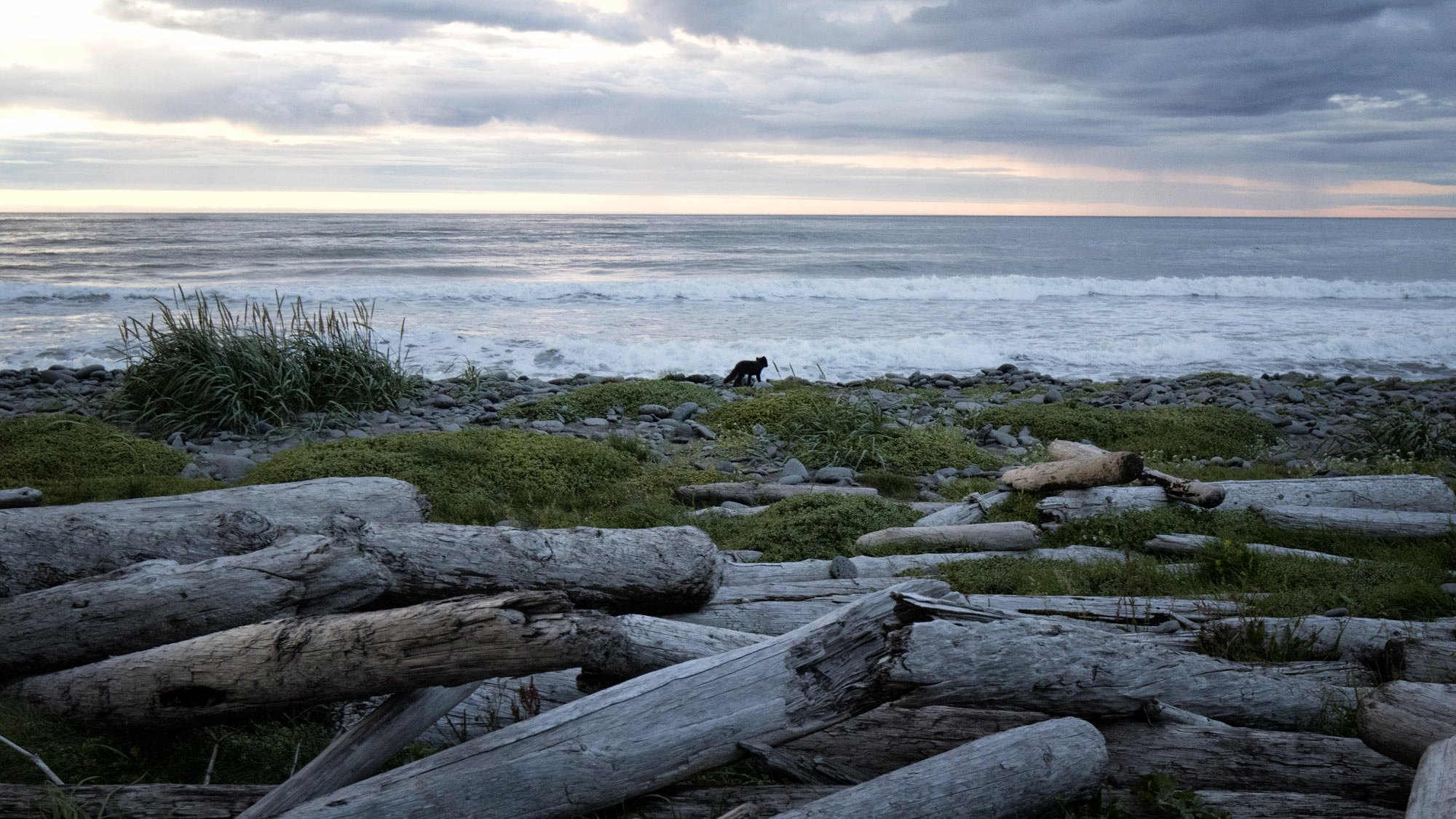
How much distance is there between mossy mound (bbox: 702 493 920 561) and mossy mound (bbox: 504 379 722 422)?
500 centimetres

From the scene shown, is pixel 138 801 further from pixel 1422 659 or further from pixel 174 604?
pixel 1422 659

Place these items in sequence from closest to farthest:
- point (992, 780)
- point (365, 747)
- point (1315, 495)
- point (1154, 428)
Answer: point (992, 780) < point (365, 747) < point (1315, 495) < point (1154, 428)

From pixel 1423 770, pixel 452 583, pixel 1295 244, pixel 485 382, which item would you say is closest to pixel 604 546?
pixel 452 583

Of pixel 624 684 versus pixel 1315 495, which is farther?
pixel 1315 495

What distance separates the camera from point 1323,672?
151 inches

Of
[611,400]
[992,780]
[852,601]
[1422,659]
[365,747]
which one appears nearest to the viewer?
[992,780]

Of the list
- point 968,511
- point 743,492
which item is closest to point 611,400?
point 743,492

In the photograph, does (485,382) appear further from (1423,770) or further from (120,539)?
(1423,770)

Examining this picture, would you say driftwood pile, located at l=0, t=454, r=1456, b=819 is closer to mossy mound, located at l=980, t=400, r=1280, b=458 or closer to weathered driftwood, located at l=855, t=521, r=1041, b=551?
weathered driftwood, located at l=855, t=521, r=1041, b=551

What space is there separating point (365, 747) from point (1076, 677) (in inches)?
101

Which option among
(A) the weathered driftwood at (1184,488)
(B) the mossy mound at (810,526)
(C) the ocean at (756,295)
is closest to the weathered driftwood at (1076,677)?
(A) the weathered driftwood at (1184,488)

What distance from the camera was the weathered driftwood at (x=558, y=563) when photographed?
3.65 meters

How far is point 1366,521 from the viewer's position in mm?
6164

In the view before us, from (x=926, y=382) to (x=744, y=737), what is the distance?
13.7m
